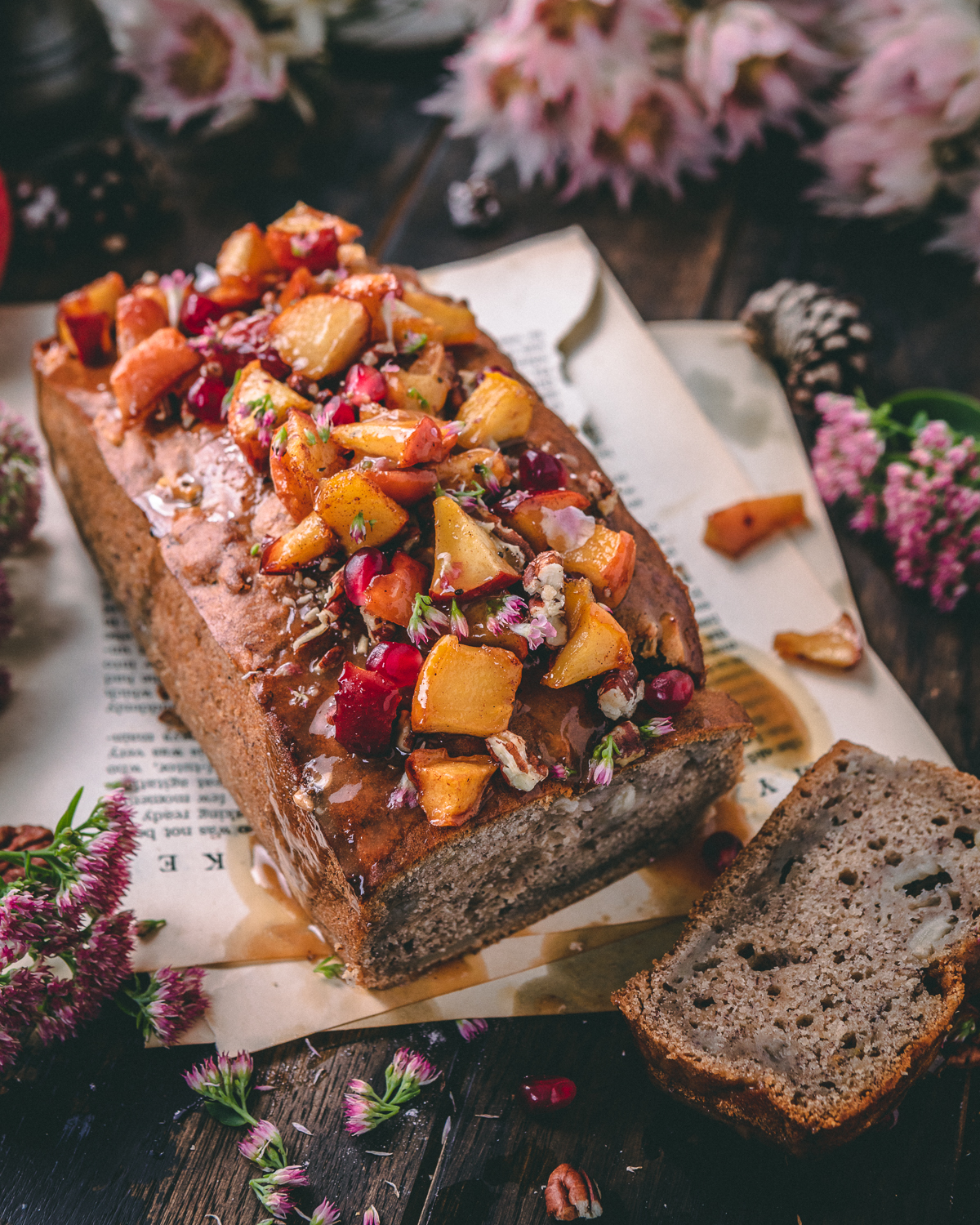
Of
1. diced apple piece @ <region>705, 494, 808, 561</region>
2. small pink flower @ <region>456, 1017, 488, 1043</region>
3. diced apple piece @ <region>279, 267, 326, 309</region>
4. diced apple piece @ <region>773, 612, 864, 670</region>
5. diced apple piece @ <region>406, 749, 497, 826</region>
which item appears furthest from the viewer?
diced apple piece @ <region>705, 494, 808, 561</region>

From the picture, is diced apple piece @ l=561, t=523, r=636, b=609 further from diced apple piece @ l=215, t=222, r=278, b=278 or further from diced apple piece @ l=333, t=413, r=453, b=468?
diced apple piece @ l=215, t=222, r=278, b=278

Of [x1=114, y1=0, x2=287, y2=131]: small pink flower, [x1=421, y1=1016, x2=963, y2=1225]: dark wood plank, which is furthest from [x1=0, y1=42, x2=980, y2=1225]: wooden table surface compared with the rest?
[x1=114, y1=0, x2=287, y2=131]: small pink flower

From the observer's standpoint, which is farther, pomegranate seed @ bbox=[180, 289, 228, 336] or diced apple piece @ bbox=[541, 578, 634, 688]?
pomegranate seed @ bbox=[180, 289, 228, 336]

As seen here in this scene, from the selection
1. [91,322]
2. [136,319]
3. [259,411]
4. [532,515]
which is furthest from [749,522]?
[91,322]

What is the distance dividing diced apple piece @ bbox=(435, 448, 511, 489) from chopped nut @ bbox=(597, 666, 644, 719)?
541mm


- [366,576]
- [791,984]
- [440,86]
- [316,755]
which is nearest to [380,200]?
[440,86]

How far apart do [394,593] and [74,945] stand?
1061 millimetres

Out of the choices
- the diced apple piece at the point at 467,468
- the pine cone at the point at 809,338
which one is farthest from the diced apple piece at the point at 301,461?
the pine cone at the point at 809,338

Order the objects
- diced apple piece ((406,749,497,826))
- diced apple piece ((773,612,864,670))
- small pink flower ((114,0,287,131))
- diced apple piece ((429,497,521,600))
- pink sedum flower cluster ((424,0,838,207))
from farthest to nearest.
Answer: small pink flower ((114,0,287,131)) → pink sedum flower cluster ((424,0,838,207)) → diced apple piece ((773,612,864,670)) → diced apple piece ((429,497,521,600)) → diced apple piece ((406,749,497,826))

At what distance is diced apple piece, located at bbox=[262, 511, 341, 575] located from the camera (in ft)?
7.81

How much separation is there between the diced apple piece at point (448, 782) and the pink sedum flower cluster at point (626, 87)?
2.80 meters

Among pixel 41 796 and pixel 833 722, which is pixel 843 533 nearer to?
pixel 833 722

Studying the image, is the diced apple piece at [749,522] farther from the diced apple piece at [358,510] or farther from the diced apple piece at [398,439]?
the diced apple piece at [358,510]

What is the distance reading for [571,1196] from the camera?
7.45ft
